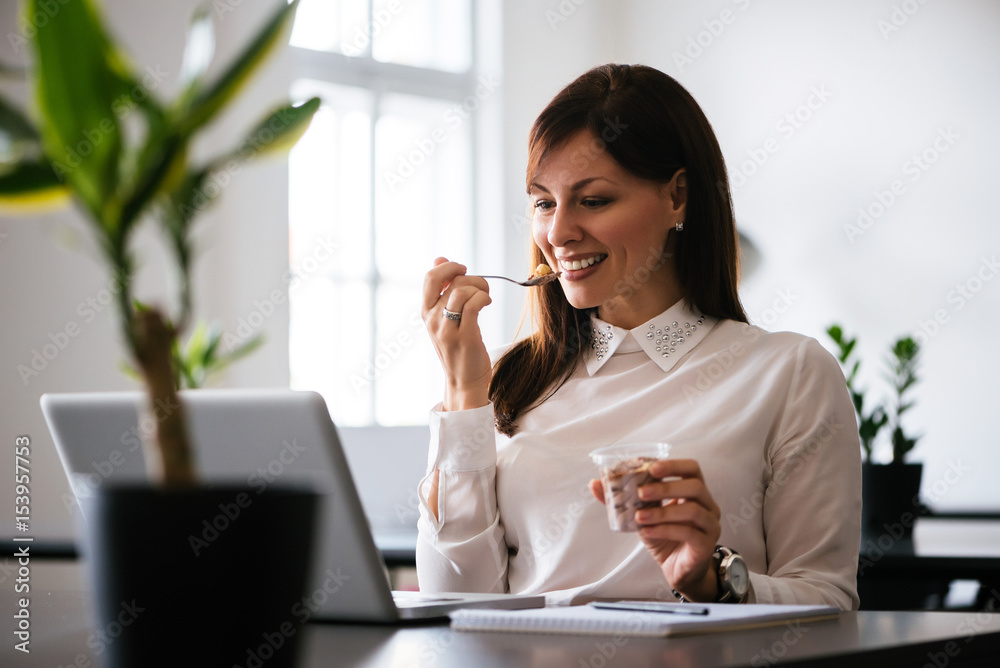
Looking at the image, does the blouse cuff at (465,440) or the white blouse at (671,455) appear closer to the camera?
the white blouse at (671,455)

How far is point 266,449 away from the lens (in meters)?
0.91

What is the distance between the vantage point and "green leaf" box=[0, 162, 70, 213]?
22.8 inches

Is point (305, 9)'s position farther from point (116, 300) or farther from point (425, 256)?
point (116, 300)

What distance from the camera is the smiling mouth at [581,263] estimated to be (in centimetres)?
171

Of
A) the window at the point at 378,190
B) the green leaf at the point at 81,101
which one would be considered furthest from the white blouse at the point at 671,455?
the window at the point at 378,190

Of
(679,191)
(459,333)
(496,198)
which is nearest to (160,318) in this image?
(459,333)

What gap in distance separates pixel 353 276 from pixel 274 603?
15.2ft

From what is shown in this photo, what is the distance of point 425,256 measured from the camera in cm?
553

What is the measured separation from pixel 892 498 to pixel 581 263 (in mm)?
1414

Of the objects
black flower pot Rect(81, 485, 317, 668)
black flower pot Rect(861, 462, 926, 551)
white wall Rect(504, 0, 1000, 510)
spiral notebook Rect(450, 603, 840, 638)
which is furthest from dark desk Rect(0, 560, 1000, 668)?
white wall Rect(504, 0, 1000, 510)

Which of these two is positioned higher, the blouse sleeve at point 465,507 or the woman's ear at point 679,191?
the woman's ear at point 679,191

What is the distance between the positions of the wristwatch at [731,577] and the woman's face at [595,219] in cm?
55

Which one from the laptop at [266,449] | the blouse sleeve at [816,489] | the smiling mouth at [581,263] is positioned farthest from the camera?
the smiling mouth at [581,263]

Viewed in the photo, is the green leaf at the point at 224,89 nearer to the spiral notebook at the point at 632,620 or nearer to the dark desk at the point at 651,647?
the dark desk at the point at 651,647
